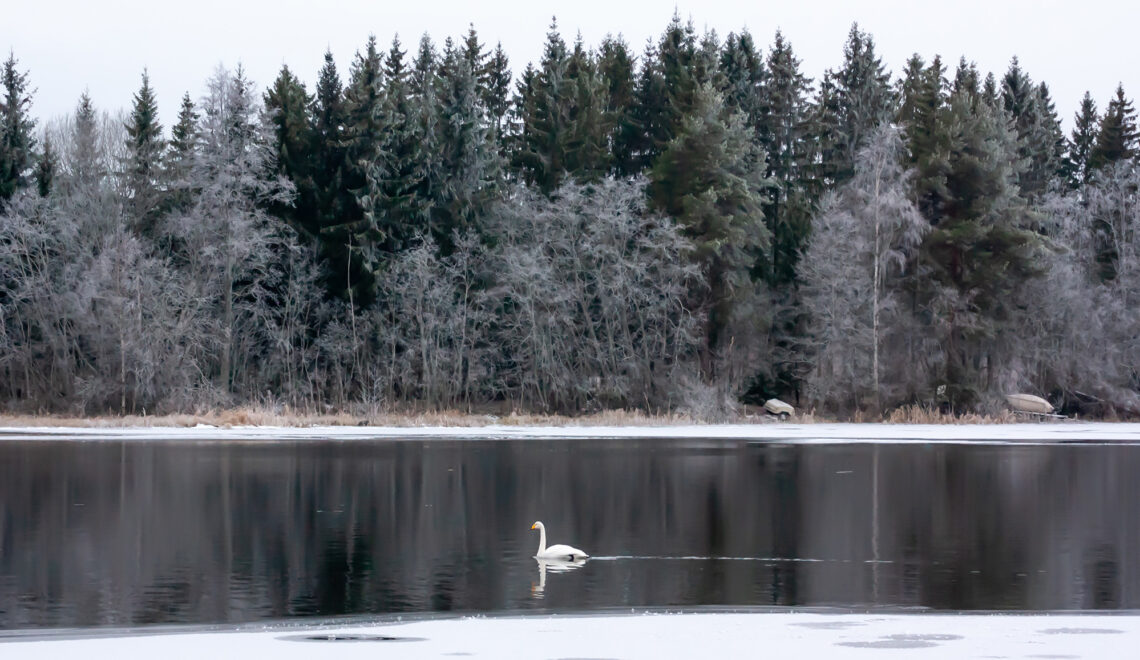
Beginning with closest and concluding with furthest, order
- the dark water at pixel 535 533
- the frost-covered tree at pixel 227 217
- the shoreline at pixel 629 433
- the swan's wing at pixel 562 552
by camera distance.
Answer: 1. the dark water at pixel 535 533
2. the swan's wing at pixel 562 552
3. the shoreline at pixel 629 433
4. the frost-covered tree at pixel 227 217

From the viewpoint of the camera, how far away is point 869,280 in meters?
60.1

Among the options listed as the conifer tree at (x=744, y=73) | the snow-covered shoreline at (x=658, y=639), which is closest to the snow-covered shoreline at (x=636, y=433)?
the conifer tree at (x=744, y=73)

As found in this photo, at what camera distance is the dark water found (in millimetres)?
16500

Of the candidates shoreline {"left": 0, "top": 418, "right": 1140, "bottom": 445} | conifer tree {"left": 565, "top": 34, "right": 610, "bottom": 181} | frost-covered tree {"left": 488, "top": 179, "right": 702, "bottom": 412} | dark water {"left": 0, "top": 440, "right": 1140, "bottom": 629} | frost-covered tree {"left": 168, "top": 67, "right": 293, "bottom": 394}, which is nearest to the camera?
dark water {"left": 0, "top": 440, "right": 1140, "bottom": 629}

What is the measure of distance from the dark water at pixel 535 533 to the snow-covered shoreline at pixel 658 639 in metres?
1.21

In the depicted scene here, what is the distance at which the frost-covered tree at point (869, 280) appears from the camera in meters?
58.3

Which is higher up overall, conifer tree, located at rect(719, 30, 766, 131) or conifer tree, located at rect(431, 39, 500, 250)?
conifer tree, located at rect(719, 30, 766, 131)

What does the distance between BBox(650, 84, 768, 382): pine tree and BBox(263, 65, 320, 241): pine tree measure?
1560cm

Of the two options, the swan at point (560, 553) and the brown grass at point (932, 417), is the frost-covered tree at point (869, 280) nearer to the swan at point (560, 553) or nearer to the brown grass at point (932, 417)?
the brown grass at point (932, 417)

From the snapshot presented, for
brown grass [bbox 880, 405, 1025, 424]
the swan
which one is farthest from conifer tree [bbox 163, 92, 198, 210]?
the swan

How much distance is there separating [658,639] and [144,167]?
57.0 m

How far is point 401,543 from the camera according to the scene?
70.6 ft

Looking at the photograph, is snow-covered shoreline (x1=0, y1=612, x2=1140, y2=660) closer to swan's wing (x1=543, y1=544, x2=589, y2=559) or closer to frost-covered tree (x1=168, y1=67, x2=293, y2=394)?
swan's wing (x1=543, y1=544, x2=589, y2=559)

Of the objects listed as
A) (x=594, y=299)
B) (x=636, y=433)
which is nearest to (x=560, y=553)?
(x=636, y=433)
